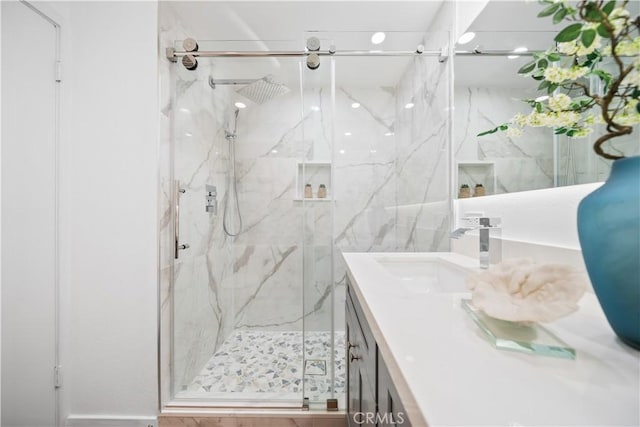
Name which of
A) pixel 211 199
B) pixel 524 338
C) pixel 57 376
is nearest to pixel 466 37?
pixel 524 338

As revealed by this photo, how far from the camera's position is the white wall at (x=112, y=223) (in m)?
1.51

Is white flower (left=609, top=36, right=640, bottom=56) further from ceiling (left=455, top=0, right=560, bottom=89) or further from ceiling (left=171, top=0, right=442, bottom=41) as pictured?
ceiling (left=171, top=0, right=442, bottom=41)

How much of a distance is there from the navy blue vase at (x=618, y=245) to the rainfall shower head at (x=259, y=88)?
2.05 m

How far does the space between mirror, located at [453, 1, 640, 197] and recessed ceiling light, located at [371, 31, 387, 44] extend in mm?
474

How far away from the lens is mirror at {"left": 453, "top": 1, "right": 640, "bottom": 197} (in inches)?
30.9

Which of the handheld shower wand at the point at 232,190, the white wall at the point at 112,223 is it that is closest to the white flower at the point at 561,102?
the white wall at the point at 112,223

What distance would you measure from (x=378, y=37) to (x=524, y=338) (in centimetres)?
181

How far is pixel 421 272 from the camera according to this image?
4.15 ft

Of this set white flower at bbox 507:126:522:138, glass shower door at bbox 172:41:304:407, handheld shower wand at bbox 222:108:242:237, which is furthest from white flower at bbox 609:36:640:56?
handheld shower wand at bbox 222:108:242:237

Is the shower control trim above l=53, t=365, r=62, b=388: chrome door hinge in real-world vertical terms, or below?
above

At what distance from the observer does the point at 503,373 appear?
1.17 ft

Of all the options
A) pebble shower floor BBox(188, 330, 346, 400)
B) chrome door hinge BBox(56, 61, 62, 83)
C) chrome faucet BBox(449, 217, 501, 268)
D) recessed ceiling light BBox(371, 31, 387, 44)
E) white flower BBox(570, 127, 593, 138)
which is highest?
recessed ceiling light BBox(371, 31, 387, 44)

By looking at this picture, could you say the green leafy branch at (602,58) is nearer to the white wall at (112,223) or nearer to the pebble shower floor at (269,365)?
the pebble shower floor at (269,365)

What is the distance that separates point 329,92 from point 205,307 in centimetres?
172
